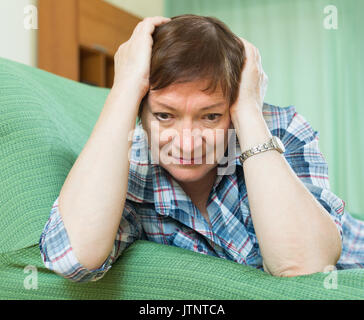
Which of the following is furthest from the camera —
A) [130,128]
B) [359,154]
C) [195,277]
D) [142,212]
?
[359,154]

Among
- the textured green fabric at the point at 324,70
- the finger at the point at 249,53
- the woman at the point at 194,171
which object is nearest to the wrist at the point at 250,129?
the woman at the point at 194,171

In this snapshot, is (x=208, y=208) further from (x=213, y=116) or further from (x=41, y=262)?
(x=41, y=262)

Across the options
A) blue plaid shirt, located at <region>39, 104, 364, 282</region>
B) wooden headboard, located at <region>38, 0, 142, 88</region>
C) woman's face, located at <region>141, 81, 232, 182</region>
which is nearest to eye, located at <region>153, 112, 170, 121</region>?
woman's face, located at <region>141, 81, 232, 182</region>

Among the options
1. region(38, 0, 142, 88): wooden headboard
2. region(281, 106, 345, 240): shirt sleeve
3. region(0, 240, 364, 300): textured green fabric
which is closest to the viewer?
region(0, 240, 364, 300): textured green fabric

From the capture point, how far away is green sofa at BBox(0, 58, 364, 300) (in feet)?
1.98

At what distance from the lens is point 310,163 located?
891mm

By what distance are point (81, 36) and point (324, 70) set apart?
1.99 metres

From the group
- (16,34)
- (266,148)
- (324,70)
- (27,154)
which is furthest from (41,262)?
(324,70)

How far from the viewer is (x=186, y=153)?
76 centimetres

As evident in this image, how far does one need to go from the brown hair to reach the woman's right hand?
0.04ft

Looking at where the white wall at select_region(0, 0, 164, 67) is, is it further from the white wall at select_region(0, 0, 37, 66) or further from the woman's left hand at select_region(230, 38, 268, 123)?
the woman's left hand at select_region(230, 38, 268, 123)

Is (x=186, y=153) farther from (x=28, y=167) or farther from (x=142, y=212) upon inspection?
(x=28, y=167)

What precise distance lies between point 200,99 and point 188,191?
228 millimetres

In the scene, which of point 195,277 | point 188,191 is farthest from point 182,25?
point 195,277
